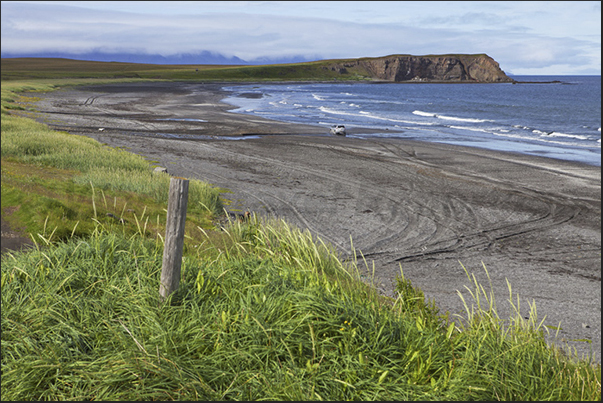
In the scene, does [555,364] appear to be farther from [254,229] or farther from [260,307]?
[254,229]

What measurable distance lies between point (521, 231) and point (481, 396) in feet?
37.5

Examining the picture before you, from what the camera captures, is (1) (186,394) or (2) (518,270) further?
(2) (518,270)

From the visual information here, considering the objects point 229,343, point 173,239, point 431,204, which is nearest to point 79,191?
point 173,239

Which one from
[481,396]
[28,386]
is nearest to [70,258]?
[28,386]

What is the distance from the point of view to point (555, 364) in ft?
15.8

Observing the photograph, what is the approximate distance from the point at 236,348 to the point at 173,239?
1398 millimetres

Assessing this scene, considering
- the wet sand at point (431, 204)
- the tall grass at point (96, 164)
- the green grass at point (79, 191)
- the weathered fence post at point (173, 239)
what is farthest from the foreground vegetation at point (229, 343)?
the tall grass at point (96, 164)

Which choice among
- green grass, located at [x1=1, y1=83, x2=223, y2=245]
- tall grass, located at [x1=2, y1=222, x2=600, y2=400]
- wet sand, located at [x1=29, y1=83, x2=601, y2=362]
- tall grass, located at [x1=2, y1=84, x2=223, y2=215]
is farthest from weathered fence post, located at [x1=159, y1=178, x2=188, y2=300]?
tall grass, located at [x1=2, y1=84, x2=223, y2=215]

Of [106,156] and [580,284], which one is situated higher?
[106,156]

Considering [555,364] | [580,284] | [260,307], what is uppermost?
[260,307]

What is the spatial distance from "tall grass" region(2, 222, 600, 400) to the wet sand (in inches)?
95.9

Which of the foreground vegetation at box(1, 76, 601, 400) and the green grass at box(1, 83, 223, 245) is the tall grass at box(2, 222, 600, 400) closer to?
the foreground vegetation at box(1, 76, 601, 400)

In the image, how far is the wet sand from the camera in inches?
410

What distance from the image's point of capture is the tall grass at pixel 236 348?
4031 mm
